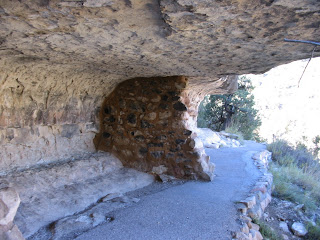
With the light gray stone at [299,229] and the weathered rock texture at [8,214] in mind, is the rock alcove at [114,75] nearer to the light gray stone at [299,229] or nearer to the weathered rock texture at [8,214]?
the weathered rock texture at [8,214]

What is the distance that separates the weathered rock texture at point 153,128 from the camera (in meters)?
3.75

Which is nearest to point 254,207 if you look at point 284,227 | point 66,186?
point 284,227

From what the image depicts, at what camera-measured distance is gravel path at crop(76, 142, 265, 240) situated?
2.28 metres

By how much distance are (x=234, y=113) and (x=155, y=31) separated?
32.2 feet

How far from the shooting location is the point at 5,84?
2477 mm

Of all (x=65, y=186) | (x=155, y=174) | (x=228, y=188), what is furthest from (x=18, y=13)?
(x=228, y=188)

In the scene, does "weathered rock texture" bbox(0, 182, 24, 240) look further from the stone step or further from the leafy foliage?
the leafy foliage

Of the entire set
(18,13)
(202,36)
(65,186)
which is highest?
(202,36)

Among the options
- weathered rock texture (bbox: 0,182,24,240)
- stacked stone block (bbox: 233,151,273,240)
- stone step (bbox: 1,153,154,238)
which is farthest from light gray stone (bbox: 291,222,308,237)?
weathered rock texture (bbox: 0,182,24,240)

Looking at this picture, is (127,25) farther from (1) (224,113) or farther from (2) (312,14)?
(1) (224,113)

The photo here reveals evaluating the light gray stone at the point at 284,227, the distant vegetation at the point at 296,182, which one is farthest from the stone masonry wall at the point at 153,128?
the distant vegetation at the point at 296,182

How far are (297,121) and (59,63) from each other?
55.7 feet

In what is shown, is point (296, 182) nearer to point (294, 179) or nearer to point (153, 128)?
point (294, 179)

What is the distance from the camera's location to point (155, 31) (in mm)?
1756
